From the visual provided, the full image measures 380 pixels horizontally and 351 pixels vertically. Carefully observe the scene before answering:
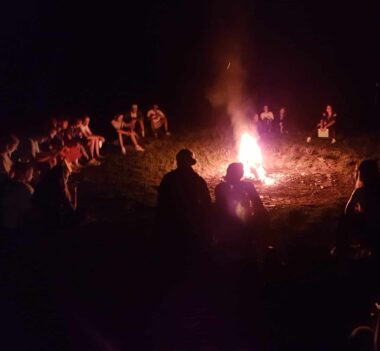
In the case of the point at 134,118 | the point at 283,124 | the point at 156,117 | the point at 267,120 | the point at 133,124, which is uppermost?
the point at 283,124

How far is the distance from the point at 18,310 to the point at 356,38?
26.1m

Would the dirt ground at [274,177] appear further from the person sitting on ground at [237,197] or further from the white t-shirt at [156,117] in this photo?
the person sitting on ground at [237,197]

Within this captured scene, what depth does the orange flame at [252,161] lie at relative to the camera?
39.3 feet

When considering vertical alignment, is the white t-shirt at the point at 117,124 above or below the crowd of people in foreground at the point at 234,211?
above

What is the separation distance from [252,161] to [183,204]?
6.90 m

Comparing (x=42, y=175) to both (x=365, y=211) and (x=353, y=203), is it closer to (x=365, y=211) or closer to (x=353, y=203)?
(x=353, y=203)

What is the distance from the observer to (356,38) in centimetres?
2759

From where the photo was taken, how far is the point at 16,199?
6.50 meters

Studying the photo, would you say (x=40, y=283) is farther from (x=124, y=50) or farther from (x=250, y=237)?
(x=124, y=50)

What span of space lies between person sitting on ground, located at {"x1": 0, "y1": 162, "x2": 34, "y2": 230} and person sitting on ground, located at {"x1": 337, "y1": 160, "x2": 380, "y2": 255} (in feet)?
13.0

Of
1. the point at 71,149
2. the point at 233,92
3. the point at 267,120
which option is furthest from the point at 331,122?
the point at 233,92

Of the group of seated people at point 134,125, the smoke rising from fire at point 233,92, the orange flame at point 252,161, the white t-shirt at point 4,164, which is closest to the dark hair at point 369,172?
the white t-shirt at point 4,164

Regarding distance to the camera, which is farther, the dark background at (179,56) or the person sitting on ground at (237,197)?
the dark background at (179,56)

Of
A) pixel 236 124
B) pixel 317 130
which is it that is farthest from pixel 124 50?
pixel 317 130
